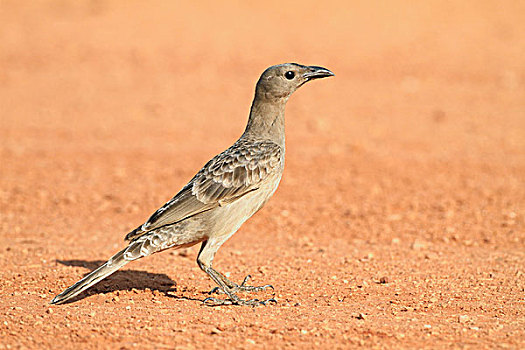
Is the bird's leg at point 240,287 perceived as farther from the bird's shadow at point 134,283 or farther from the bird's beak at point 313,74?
the bird's beak at point 313,74

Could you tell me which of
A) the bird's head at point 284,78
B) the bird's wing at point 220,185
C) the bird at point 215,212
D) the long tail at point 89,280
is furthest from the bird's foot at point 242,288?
the bird's head at point 284,78

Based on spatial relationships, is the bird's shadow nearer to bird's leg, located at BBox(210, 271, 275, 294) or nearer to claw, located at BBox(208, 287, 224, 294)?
claw, located at BBox(208, 287, 224, 294)

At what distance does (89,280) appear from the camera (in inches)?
272

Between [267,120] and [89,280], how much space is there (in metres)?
2.62

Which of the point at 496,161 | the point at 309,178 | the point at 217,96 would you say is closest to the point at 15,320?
the point at 309,178

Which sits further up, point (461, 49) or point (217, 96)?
point (461, 49)

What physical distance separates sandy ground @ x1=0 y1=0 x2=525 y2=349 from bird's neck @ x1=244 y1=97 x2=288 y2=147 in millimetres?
1652

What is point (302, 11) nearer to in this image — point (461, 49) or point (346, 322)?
point (461, 49)

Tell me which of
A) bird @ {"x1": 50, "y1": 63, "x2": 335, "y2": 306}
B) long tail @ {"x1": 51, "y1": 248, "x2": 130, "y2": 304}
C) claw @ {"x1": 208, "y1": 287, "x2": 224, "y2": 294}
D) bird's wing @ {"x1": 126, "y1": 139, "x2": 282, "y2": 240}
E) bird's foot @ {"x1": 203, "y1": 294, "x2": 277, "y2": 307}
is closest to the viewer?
long tail @ {"x1": 51, "y1": 248, "x2": 130, "y2": 304}

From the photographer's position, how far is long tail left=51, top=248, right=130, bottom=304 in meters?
6.86

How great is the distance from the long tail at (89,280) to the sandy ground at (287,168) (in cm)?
11

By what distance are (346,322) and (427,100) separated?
50.6ft

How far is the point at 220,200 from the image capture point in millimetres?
7395

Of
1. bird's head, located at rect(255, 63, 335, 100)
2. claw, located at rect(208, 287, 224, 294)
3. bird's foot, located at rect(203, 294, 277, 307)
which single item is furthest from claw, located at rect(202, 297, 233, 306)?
bird's head, located at rect(255, 63, 335, 100)
